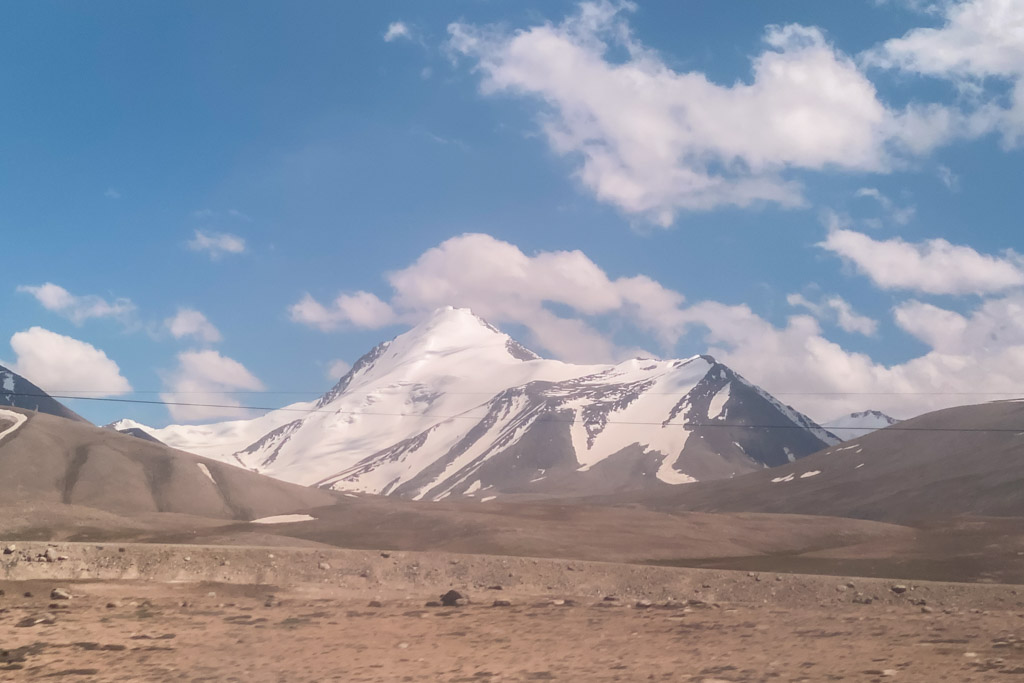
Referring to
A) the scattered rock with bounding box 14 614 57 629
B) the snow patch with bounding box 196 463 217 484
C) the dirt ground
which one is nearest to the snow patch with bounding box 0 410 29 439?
the snow patch with bounding box 196 463 217 484

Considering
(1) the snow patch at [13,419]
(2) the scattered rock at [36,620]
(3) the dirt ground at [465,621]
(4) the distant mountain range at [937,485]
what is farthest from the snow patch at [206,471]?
(2) the scattered rock at [36,620]

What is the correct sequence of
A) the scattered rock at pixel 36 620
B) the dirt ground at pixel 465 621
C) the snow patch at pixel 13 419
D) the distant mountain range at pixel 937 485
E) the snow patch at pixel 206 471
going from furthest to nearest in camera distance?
the snow patch at pixel 206 471 < the snow patch at pixel 13 419 < the distant mountain range at pixel 937 485 < the scattered rock at pixel 36 620 < the dirt ground at pixel 465 621

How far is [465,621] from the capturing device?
82.1ft

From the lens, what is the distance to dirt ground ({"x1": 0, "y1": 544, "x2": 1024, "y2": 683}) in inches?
718

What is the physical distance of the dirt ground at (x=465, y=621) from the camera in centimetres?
1823

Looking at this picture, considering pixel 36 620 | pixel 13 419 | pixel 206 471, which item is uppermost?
pixel 13 419

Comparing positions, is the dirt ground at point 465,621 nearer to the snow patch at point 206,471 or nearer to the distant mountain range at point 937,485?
the distant mountain range at point 937,485

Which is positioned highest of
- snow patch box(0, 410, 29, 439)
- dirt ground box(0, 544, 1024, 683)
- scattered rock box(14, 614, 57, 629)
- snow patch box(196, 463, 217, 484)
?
snow patch box(0, 410, 29, 439)

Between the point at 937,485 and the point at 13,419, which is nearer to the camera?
the point at 937,485

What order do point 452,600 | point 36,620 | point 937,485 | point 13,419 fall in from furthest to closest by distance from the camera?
point 13,419, point 937,485, point 452,600, point 36,620

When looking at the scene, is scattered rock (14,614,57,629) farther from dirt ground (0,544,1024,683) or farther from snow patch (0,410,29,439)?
snow patch (0,410,29,439)

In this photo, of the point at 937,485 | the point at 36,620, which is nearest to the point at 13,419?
the point at 36,620

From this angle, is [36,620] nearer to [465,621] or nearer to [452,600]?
[465,621]

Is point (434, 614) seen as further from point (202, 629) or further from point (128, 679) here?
point (128, 679)
